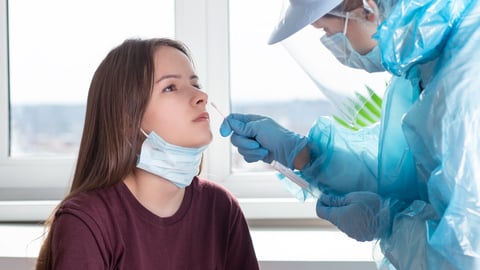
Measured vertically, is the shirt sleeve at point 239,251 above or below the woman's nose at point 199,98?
below

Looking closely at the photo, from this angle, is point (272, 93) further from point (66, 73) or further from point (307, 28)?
point (307, 28)

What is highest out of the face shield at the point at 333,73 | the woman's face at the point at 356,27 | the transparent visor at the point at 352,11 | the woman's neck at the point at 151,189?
the transparent visor at the point at 352,11

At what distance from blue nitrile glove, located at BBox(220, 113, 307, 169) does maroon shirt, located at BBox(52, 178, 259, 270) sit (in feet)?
0.70

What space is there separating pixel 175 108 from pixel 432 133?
606 mm

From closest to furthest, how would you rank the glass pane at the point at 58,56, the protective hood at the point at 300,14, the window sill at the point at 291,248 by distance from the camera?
the protective hood at the point at 300,14, the window sill at the point at 291,248, the glass pane at the point at 58,56

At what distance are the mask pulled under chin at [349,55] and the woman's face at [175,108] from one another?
0.35 m

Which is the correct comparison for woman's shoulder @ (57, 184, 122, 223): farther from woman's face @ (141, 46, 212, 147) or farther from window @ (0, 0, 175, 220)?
window @ (0, 0, 175, 220)

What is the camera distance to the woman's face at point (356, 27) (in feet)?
4.14

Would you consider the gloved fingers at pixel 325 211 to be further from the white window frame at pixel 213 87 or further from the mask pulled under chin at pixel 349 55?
the white window frame at pixel 213 87

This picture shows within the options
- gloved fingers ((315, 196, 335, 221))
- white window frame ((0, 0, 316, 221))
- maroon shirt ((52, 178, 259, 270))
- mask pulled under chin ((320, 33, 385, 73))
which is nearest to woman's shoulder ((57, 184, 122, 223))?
maroon shirt ((52, 178, 259, 270))

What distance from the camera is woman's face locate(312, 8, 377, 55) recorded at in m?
1.26

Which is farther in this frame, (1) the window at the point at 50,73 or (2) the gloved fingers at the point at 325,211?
(1) the window at the point at 50,73

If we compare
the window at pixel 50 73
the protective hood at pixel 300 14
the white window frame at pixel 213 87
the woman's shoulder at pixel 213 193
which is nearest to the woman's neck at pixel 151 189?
the woman's shoulder at pixel 213 193

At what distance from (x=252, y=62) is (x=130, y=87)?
790 mm
